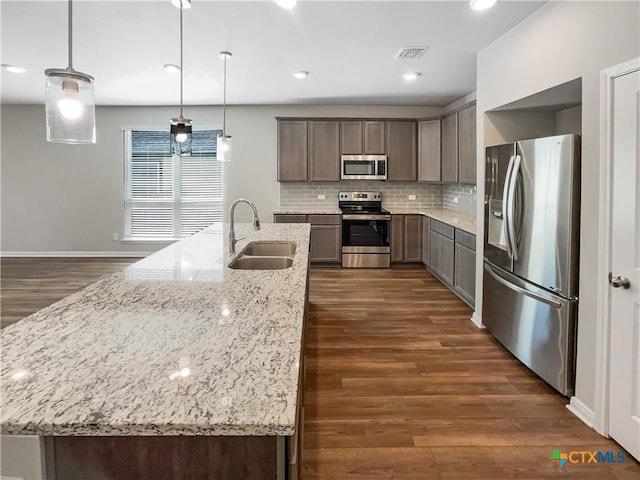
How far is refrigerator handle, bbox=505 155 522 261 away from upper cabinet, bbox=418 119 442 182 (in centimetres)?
346

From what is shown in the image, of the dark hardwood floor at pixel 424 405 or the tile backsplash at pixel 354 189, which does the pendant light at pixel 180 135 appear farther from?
the tile backsplash at pixel 354 189

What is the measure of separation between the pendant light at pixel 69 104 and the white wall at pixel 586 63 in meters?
2.40

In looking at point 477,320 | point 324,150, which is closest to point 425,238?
point 324,150

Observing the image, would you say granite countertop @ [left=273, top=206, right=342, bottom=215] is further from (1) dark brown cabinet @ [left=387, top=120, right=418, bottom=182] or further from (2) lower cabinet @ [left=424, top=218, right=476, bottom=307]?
(2) lower cabinet @ [left=424, top=218, right=476, bottom=307]

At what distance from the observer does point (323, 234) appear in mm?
6711

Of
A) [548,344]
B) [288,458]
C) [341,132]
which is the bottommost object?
[548,344]

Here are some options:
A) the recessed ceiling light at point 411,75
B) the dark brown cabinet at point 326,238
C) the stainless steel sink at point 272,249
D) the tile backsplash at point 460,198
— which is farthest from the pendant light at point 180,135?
the tile backsplash at point 460,198

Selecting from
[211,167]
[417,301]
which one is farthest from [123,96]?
[417,301]

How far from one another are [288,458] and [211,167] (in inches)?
269

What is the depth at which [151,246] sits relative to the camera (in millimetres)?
7500

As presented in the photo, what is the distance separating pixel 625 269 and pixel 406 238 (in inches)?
181

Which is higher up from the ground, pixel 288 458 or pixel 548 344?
pixel 288 458

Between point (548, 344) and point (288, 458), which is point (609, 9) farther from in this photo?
point (288, 458)

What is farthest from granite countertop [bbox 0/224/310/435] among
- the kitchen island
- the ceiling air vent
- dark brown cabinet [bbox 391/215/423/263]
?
dark brown cabinet [bbox 391/215/423/263]
